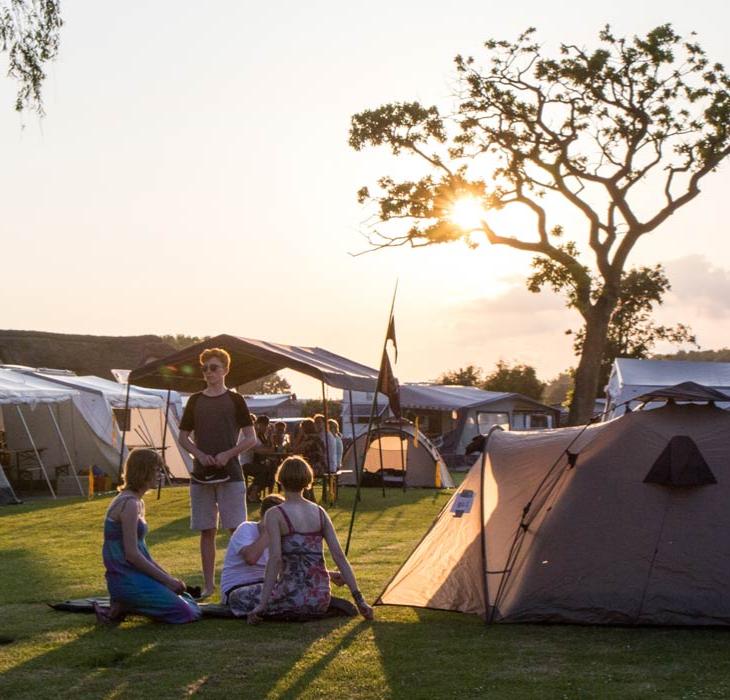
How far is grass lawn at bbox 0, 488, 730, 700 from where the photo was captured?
21.6ft

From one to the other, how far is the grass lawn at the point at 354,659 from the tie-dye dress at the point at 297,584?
0.13 meters

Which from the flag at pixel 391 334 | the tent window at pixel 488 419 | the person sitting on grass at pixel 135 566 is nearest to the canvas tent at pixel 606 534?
the person sitting on grass at pixel 135 566

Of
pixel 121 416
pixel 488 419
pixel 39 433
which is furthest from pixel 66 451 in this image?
pixel 488 419

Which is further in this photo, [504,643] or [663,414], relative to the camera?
[663,414]

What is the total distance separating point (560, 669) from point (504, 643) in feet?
2.75

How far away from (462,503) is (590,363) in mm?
20816

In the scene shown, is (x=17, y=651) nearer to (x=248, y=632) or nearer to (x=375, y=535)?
(x=248, y=632)

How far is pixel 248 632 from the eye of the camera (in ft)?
26.8

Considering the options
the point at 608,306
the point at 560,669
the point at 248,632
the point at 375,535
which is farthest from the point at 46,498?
the point at 560,669

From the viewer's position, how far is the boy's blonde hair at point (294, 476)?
8.14 metres

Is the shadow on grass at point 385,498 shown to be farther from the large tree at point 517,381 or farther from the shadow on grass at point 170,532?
the large tree at point 517,381

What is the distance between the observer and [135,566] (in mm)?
8344

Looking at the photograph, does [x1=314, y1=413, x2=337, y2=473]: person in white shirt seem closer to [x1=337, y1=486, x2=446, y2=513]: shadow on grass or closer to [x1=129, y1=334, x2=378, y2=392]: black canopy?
[x1=337, y1=486, x2=446, y2=513]: shadow on grass

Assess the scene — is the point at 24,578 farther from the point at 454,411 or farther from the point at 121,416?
the point at 454,411
